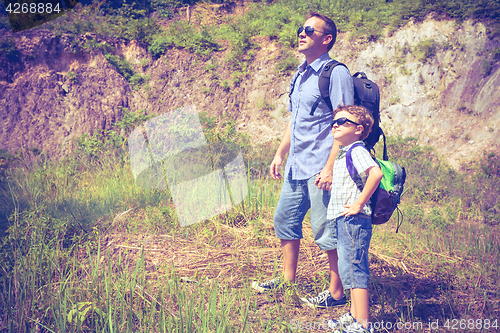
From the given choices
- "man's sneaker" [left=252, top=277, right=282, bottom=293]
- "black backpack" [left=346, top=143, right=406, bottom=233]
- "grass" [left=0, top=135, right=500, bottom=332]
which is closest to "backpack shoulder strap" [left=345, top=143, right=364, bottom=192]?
"black backpack" [left=346, top=143, right=406, bottom=233]

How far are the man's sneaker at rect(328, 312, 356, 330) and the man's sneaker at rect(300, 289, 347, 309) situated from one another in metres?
0.27

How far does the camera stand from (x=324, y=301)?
2637 millimetres

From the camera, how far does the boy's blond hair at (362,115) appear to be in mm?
2125

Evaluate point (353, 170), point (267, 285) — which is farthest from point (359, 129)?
point (267, 285)

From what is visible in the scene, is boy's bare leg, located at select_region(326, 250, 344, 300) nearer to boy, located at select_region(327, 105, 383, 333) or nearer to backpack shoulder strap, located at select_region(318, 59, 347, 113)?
boy, located at select_region(327, 105, 383, 333)

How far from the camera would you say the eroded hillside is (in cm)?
953

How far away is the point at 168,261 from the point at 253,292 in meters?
1.07

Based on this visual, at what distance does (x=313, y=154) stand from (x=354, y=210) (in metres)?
0.65

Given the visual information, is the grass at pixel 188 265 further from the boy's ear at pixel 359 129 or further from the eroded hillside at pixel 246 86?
the eroded hillside at pixel 246 86

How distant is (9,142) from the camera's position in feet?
31.4

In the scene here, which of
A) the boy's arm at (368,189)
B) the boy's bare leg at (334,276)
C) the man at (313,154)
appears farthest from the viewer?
the boy's bare leg at (334,276)

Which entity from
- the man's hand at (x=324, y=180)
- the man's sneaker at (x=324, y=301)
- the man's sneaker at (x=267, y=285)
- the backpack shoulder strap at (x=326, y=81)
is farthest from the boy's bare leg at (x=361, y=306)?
the backpack shoulder strap at (x=326, y=81)

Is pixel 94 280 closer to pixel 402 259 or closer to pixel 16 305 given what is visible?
pixel 16 305

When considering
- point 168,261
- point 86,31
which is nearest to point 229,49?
point 86,31
